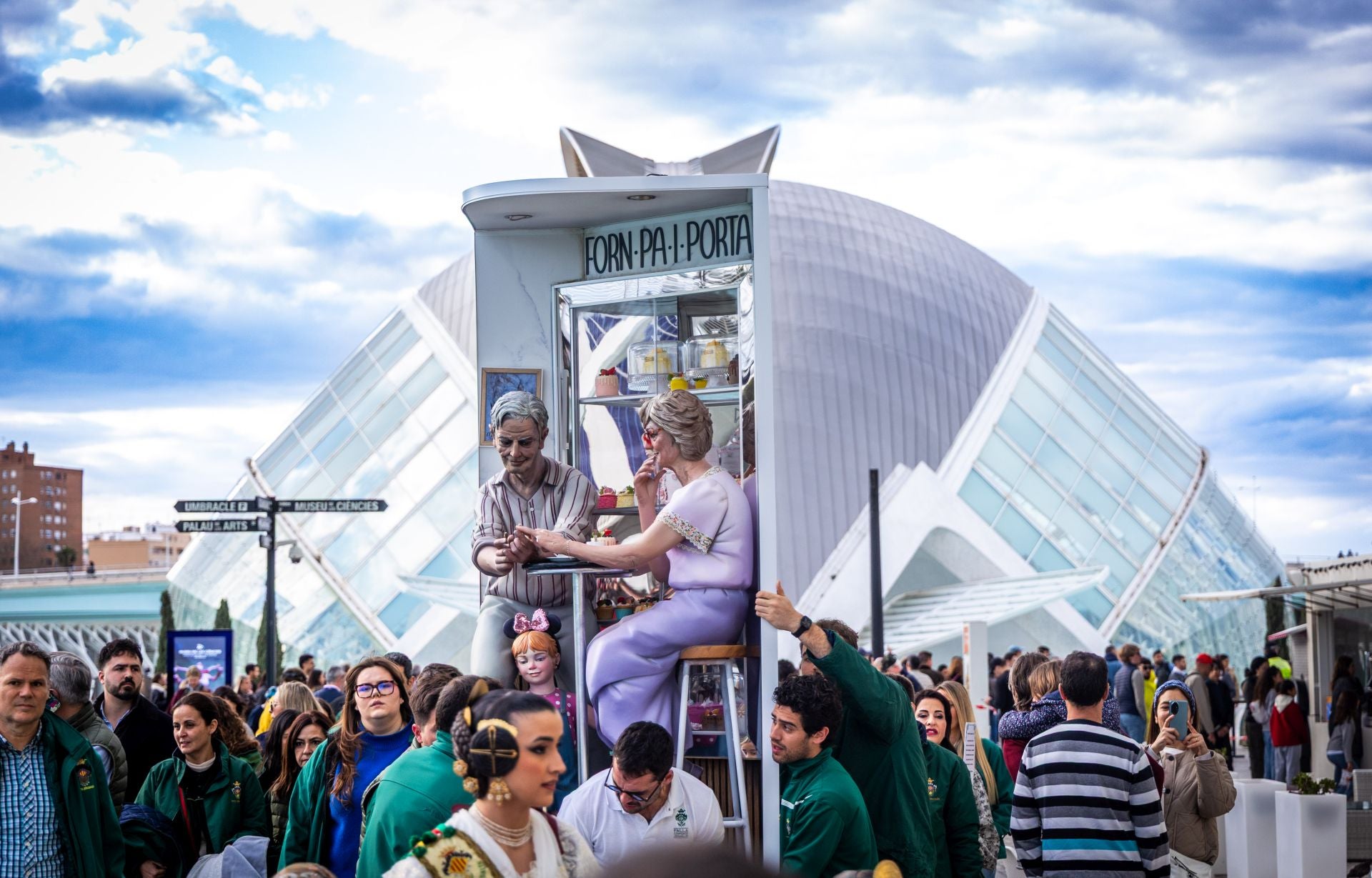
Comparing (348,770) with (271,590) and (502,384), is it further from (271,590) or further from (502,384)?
(271,590)

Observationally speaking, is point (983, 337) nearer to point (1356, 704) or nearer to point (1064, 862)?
point (1356, 704)

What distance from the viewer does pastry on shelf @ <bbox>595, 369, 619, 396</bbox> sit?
25.9ft

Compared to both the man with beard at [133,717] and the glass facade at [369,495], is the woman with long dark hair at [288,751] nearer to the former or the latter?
the man with beard at [133,717]

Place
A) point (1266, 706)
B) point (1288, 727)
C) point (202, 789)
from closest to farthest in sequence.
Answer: point (202, 789) → point (1288, 727) → point (1266, 706)

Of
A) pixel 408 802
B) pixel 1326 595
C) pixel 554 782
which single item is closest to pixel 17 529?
pixel 1326 595

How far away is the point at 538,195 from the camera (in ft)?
24.1

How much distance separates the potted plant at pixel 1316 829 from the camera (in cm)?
1035

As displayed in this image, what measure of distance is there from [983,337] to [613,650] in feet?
108

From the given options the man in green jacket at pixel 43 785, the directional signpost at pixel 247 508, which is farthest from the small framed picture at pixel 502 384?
the directional signpost at pixel 247 508

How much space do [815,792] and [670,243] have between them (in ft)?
10.5

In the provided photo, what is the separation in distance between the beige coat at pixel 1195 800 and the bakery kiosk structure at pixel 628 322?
2528 mm

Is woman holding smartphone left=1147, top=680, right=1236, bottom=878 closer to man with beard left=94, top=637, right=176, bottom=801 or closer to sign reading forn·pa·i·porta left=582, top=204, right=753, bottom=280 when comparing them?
sign reading forn·pa·i·porta left=582, top=204, right=753, bottom=280

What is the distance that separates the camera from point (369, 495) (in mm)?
34938

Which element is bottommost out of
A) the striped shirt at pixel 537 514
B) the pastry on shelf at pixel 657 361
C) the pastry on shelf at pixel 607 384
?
the striped shirt at pixel 537 514
